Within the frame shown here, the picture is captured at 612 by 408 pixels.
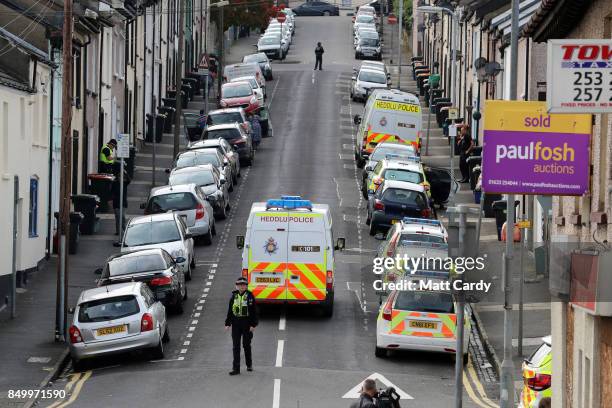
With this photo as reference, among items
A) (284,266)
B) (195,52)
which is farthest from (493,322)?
(195,52)

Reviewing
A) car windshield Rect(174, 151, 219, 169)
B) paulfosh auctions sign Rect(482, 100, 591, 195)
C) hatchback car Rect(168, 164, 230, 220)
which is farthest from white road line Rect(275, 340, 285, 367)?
car windshield Rect(174, 151, 219, 169)

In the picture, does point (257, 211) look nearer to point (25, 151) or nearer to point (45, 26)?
point (25, 151)

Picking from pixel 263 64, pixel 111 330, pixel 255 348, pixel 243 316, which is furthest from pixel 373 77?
pixel 243 316

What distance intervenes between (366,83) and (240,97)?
9.38 meters

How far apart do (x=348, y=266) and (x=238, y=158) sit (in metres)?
14.4

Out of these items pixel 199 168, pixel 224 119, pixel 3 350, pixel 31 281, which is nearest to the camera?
pixel 3 350

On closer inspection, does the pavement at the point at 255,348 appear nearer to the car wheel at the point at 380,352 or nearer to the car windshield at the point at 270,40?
the car wheel at the point at 380,352

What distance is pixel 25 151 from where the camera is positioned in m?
39.7

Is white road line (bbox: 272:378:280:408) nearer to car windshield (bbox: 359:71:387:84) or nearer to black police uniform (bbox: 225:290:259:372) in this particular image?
black police uniform (bbox: 225:290:259:372)

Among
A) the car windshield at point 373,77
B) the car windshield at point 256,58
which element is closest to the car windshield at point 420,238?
the car windshield at point 373,77

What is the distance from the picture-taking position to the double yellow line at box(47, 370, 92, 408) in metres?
26.5

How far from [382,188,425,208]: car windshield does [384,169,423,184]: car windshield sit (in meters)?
2.44

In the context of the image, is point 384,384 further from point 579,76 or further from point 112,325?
point 579,76

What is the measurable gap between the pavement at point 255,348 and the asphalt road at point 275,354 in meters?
0.02
